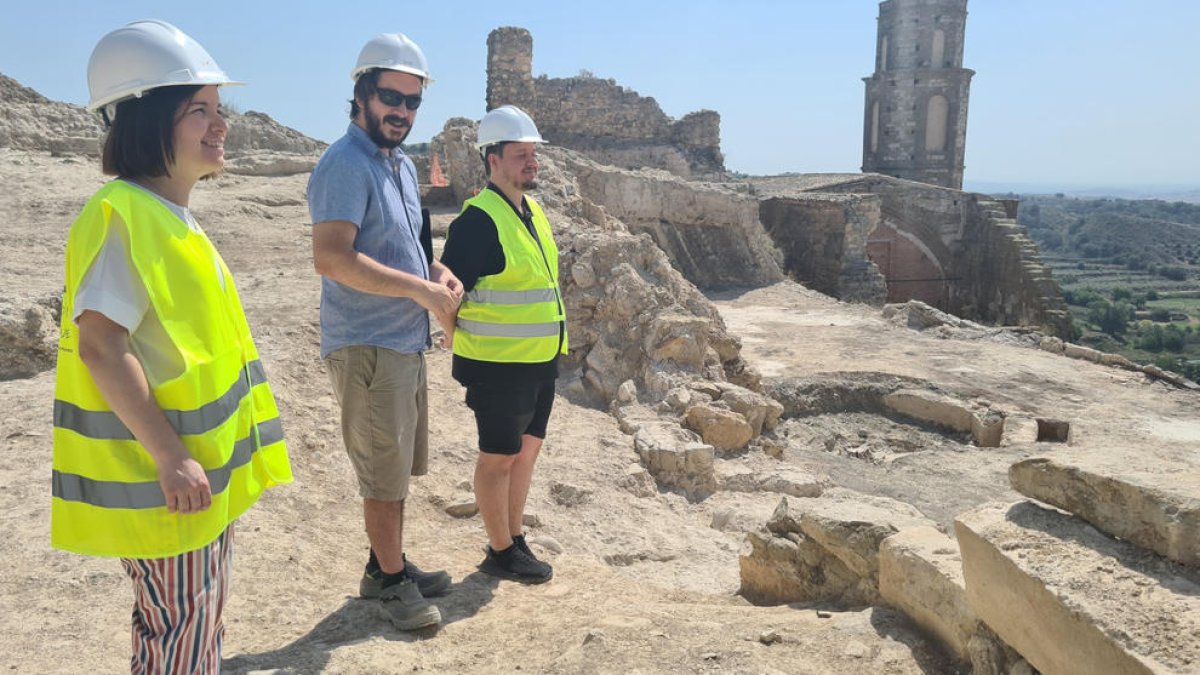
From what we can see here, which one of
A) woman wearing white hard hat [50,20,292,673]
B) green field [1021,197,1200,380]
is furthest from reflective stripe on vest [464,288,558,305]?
green field [1021,197,1200,380]

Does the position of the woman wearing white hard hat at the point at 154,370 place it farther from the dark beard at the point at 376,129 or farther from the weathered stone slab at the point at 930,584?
the weathered stone slab at the point at 930,584

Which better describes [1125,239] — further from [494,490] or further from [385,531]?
[385,531]

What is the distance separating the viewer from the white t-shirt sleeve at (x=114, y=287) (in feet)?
5.51

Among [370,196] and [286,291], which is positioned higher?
[370,196]

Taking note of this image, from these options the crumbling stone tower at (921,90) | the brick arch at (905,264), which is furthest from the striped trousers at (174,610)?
the crumbling stone tower at (921,90)

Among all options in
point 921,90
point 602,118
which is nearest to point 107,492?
point 602,118

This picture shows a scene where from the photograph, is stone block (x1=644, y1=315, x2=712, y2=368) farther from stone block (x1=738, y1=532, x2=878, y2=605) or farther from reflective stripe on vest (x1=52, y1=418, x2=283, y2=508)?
reflective stripe on vest (x1=52, y1=418, x2=283, y2=508)

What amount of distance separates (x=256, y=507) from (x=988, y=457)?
5.85 m

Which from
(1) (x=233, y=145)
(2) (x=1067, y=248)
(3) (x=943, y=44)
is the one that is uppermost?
(3) (x=943, y=44)

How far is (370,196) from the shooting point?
2.70 meters

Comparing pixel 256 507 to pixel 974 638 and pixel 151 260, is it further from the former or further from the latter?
pixel 974 638

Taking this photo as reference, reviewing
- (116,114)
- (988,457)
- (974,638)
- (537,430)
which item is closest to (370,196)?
(116,114)

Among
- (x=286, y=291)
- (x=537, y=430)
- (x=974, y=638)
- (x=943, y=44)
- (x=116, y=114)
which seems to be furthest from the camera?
(x=943, y=44)

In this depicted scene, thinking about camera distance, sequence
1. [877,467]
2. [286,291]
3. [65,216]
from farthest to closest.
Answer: [65,216], [877,467], [286,291]
